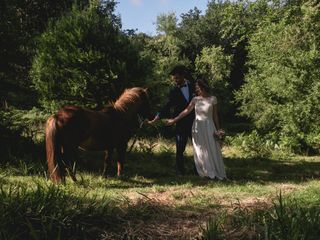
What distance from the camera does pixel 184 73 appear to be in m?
9.27

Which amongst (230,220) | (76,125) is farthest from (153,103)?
(230,220)

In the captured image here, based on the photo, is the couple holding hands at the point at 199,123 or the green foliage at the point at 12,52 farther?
the green foliage at the point at 12,52

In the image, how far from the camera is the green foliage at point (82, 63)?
1064 cm

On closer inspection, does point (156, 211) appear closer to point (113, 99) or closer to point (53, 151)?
point (53, 151)

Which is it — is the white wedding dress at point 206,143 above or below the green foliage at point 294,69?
below

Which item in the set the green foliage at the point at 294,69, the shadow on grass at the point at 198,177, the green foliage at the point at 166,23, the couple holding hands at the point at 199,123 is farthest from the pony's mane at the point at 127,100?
the green foliage at the point at 166,23

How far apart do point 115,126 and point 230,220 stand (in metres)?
4.42

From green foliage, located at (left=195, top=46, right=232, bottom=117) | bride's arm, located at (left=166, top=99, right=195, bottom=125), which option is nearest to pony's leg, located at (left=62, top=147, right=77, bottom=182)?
bride's arm, located at (left=166, top=99, right=195, bottom=125)

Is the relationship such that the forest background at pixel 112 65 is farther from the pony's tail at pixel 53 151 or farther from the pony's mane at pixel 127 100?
the pony's tail at pixel 53 151

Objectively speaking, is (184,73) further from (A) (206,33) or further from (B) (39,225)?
(A) (206,33)

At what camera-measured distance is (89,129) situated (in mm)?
7914

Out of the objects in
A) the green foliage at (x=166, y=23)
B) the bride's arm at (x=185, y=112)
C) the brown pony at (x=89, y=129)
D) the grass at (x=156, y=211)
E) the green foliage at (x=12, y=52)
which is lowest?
the grass at (x=156, y=211)

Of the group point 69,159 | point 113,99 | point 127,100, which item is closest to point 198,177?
point 127,100

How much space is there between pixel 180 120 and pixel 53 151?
3.14 m
